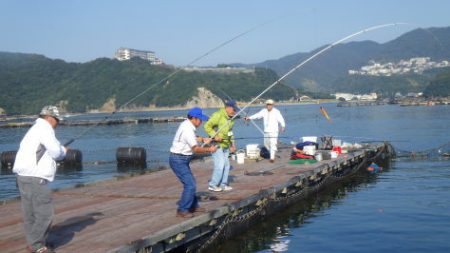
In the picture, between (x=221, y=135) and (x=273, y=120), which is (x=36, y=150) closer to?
(x=221, y=135)

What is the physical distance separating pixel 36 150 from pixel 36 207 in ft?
2.38

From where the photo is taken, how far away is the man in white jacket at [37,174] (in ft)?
23.0

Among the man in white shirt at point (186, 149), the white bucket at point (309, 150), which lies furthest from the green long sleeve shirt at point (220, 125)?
the white bucket at point (309, 150)

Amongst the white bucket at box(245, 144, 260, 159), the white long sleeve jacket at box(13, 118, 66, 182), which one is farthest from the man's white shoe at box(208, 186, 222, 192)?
the white bucket at box(245, 144, 260, 159)

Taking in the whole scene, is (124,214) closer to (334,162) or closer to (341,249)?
(341,249)

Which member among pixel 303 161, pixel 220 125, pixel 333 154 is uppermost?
A: pixel 220 125

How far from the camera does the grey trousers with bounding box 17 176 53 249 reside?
707 centimetres

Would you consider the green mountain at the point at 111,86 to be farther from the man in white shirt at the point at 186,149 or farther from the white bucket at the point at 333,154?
the man in white shirt at the point at 186,149

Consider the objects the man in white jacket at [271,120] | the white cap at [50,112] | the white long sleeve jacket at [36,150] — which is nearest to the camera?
the white long sleeve jacket at [36,150]

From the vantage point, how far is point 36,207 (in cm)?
710

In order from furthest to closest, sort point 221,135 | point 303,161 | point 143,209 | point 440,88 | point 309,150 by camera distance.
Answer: point 440,88
point 309,150
point 303,161
point 221,135
point 143,209

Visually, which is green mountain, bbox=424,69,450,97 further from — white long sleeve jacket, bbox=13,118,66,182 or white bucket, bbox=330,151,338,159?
white long sleeve jacket, bbox=13,118,66,182

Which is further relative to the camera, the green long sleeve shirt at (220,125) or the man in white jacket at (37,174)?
the green long sleeve shirt at (220,125)

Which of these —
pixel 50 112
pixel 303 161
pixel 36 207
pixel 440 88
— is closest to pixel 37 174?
pixel 36 207
